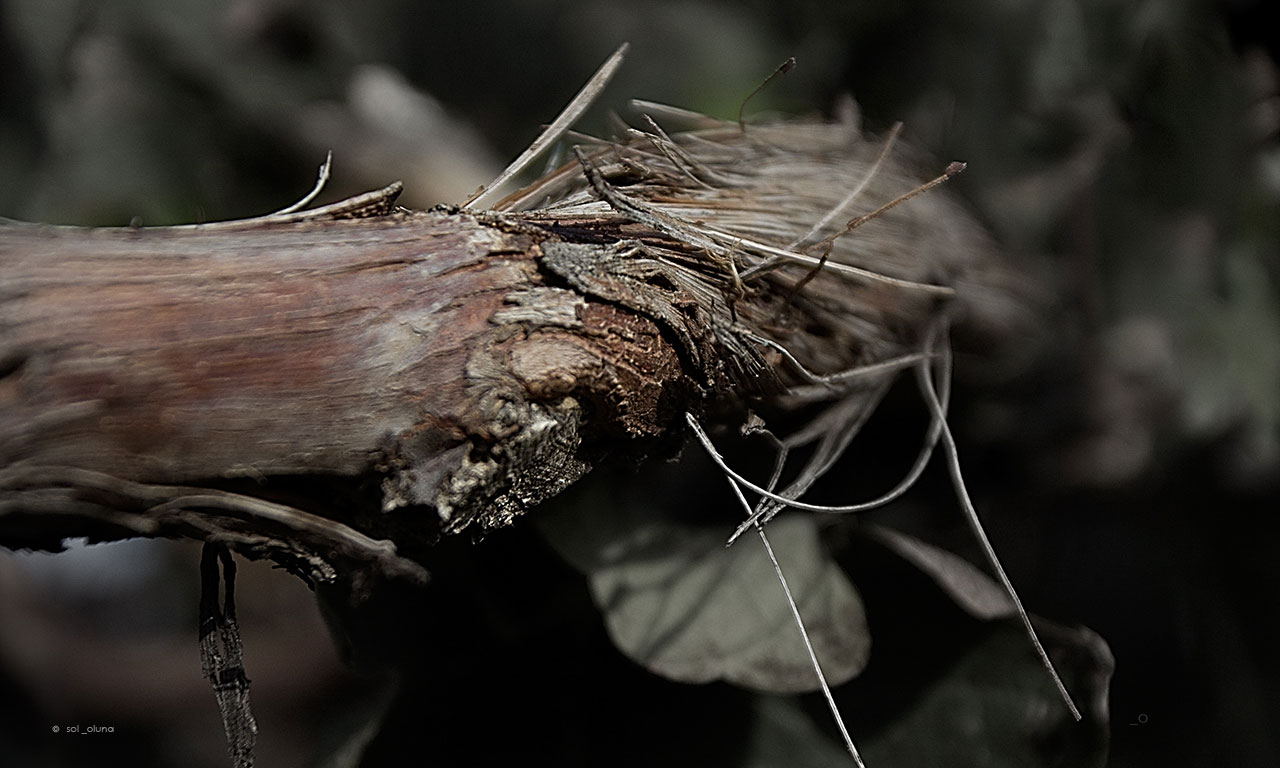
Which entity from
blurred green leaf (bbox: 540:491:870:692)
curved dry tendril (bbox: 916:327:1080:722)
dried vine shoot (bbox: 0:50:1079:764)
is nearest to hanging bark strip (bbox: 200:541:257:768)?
dried vine shoot (bbox: 0:50:1079:764)

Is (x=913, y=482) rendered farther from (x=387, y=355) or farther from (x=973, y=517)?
(x=387, y=355)

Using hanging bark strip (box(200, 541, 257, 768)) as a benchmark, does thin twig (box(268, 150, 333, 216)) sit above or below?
above

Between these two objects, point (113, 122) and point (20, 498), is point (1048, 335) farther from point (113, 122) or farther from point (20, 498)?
point (113, 122)

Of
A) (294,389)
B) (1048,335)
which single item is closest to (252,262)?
(294,389)

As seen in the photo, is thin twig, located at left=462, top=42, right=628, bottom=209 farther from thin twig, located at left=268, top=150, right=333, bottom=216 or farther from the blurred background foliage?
the blurred background foliage

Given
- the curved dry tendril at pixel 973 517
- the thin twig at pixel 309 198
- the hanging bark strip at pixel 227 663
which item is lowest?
the curved dry tendril at pixel 973 517

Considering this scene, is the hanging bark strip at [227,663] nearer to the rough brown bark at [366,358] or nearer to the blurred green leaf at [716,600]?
the rough brown bark at [366,358]

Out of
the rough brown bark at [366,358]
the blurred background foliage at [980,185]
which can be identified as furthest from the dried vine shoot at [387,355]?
the blurred background foliage at [980,185]
